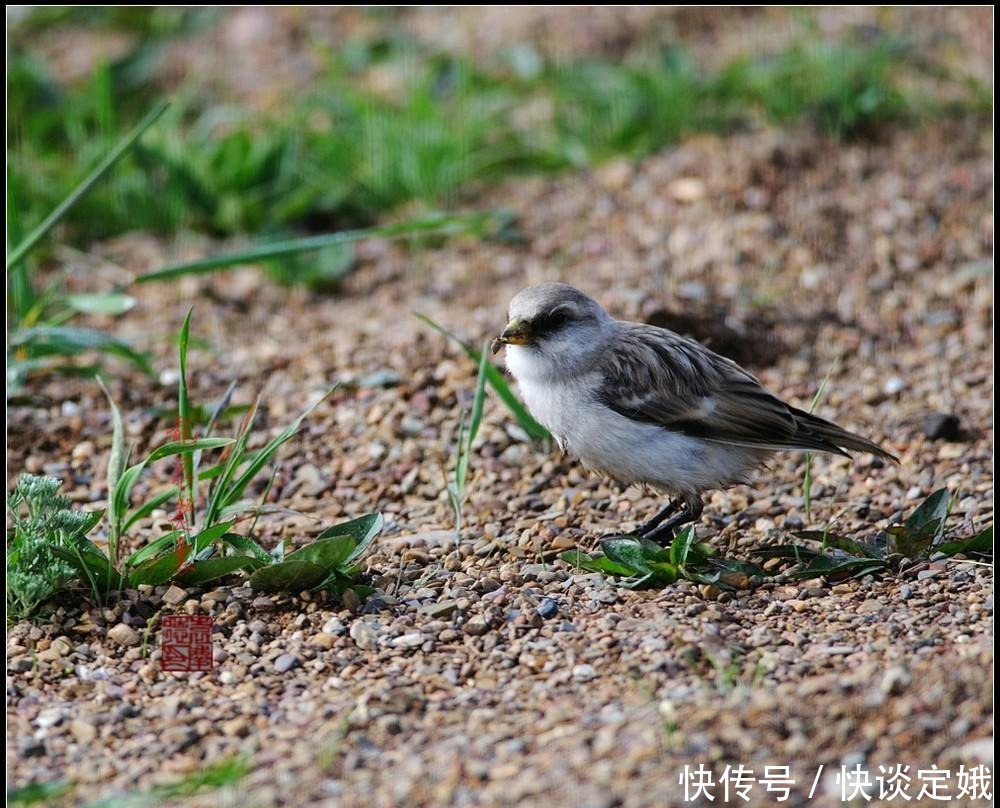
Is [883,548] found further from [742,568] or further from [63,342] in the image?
[63,342]

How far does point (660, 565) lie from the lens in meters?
4.46

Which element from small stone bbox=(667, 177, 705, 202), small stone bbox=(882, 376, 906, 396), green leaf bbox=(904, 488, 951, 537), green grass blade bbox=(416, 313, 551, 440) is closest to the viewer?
green leaf bbox=(904, 488, 951, 537)

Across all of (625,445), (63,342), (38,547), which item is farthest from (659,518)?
(63,342)

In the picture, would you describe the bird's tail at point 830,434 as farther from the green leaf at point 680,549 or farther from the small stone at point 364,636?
the small stone at point 364,636

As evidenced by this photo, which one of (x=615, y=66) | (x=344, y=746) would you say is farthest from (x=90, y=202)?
(x=344, y=746)

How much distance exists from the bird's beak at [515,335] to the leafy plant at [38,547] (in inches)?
60.7

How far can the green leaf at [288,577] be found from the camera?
14.3ft

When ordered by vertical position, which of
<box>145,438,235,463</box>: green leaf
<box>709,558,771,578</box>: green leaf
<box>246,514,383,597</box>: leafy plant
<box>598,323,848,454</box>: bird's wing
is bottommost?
<box>709,558,771,578</box>: green leaf

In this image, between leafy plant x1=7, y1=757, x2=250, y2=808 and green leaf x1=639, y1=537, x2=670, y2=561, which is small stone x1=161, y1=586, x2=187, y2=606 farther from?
green leaf x1=639, y1=537, x2=670, y2=561

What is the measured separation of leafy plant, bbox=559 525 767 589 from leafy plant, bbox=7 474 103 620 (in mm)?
1626

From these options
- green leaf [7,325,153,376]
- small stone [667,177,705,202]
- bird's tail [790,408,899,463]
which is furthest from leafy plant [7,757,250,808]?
small stone [667,177,705,202]

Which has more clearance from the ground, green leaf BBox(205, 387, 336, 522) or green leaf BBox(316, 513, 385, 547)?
green leaf BBox(205, 387, 336, 522)

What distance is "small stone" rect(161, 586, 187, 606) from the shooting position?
4.39 meters

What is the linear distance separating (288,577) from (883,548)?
→ 1.97 meters
